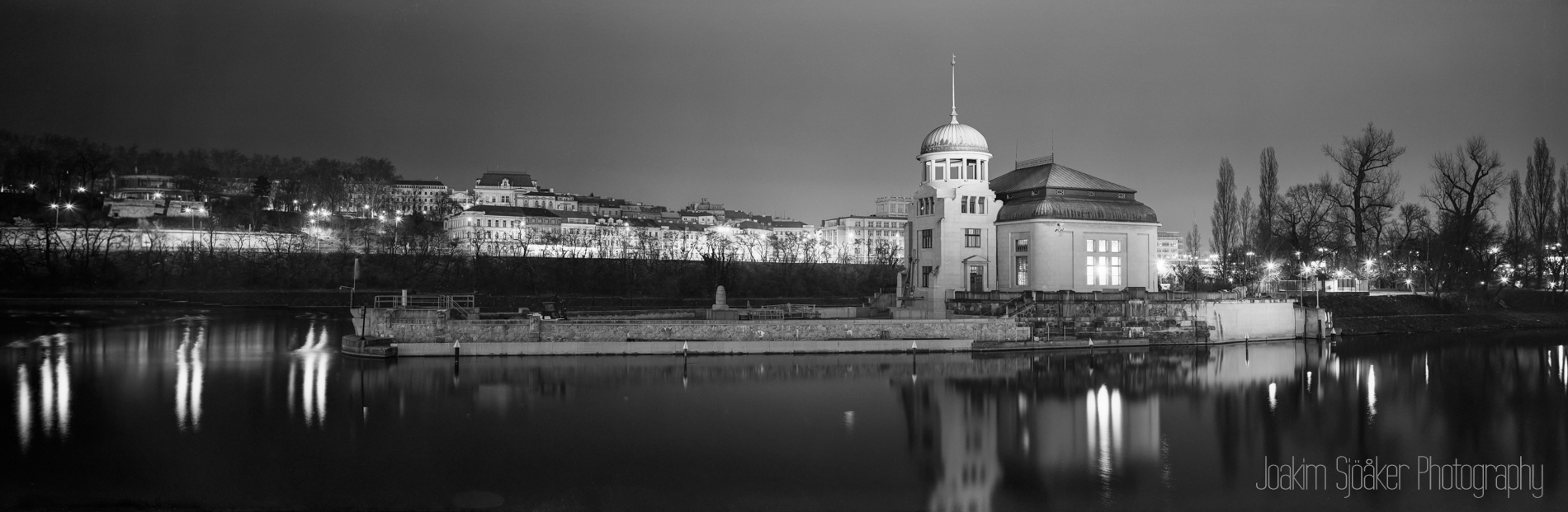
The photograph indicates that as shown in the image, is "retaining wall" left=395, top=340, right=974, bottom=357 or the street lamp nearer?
"retaining wall" left=395, top=340, right=974, bottom=357

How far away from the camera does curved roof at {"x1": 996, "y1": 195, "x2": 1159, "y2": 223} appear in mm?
44750

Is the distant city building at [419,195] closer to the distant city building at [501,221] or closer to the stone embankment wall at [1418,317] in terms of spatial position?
the distant city building at [501,221]

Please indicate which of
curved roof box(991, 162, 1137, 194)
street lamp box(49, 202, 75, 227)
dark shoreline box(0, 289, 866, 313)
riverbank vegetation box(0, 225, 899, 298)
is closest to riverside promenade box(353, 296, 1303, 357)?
curved roof box(991, 162, 1137, 194)

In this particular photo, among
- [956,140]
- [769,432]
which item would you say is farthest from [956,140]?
[769,432]

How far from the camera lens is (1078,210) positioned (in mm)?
45219

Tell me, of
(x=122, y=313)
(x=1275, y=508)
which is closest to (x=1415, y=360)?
(x=1275, y=508)

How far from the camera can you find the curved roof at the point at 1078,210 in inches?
1762

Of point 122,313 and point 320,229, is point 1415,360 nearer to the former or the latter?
point 122,313

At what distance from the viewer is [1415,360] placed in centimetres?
3809

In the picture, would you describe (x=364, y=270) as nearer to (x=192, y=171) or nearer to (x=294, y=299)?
(x=294, y=299)

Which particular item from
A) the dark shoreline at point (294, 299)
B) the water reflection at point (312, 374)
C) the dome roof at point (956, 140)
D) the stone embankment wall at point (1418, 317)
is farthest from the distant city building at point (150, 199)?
the stone embankment wall at point (1418, 317)

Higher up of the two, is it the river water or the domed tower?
the domed tower

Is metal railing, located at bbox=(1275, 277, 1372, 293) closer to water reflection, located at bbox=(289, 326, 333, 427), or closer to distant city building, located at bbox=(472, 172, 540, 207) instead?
water reflection, located at bbox=(289, 326, 333, 427)

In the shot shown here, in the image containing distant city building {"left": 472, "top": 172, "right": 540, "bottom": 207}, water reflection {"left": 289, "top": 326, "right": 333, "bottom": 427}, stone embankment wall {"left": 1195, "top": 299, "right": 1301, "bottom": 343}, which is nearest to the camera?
water reflection {"left": 289, "top": 326, "right": 333, "bottom": 427}
